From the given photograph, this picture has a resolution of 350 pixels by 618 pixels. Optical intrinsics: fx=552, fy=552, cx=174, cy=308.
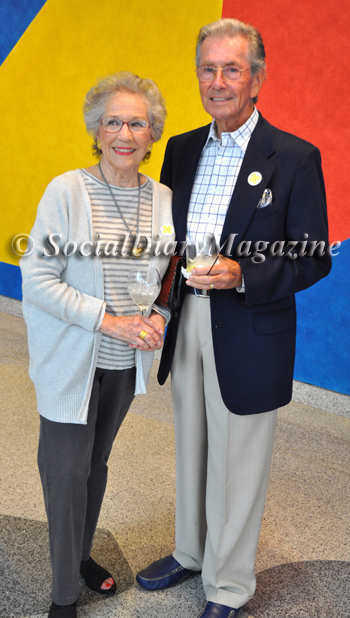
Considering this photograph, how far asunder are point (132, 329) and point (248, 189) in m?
0.55

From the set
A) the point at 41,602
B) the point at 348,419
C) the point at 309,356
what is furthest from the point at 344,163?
the point at 41,602

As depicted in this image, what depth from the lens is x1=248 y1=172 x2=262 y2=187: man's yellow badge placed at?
1.66 meters

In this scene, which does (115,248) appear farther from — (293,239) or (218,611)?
(218,611)

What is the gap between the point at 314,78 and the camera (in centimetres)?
352

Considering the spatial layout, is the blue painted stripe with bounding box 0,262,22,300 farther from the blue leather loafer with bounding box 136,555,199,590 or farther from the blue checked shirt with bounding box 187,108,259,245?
the blue checked shirt with bounding box 187,108,259,245

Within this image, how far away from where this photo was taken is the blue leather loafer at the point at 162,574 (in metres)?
2.00

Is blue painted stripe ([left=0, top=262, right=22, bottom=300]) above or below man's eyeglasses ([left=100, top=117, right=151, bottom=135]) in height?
below

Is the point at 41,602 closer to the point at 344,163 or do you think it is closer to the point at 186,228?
the point at 186,228

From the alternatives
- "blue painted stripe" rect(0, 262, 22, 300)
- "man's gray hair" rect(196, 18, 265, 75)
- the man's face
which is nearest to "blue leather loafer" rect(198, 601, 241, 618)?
the man's face

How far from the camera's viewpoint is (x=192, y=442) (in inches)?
76.7

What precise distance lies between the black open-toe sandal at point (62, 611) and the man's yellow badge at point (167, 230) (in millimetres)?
1232

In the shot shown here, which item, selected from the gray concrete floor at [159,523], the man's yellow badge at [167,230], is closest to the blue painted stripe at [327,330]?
the gray concrete floor at [159,523]

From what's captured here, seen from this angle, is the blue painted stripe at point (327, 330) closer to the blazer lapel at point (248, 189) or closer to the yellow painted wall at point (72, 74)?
the yellow painted wall at point (72, 74)

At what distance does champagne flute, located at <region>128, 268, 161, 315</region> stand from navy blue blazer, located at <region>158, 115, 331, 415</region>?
0.21m
